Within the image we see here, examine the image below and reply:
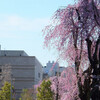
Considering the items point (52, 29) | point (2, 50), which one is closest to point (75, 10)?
point (52, 29)

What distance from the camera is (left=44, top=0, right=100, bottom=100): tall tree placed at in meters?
11.5

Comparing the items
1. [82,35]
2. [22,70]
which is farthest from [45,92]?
[22,70]

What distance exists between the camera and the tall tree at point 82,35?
1152 cm

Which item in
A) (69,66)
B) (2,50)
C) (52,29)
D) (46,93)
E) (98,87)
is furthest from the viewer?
(2,50)

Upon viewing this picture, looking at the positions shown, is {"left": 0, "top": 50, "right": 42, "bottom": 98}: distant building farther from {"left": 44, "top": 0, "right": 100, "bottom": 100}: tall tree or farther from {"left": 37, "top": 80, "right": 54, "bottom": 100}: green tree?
{"left": 44, "top": 0, "right": 100, "bottom": 100}: tall tree

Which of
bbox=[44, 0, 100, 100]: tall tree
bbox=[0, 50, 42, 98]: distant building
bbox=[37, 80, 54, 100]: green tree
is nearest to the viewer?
bbox=[44, 0, 100, 100]: tall tree

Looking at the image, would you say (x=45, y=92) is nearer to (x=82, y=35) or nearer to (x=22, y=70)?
(x=82, y=35)

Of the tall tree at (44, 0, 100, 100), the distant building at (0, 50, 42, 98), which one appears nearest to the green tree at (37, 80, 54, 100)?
the tall tree at (44, 0, 100, 100)

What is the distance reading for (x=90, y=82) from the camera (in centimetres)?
1201

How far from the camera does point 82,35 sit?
11648 millimetres

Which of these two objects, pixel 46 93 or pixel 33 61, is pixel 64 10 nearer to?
pixel 46 93

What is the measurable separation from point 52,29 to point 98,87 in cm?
328

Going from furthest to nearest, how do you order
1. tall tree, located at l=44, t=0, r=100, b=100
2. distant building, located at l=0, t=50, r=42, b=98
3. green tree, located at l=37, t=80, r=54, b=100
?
distant building, located at l=0, t=50, r=42, b=98, green tree, located at l=37, t=80, r=54, b=100, tall tree, located at l=44, t=0, r=100, b=100

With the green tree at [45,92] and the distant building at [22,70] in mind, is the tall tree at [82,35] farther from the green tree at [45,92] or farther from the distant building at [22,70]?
the distant building at [22,70]
